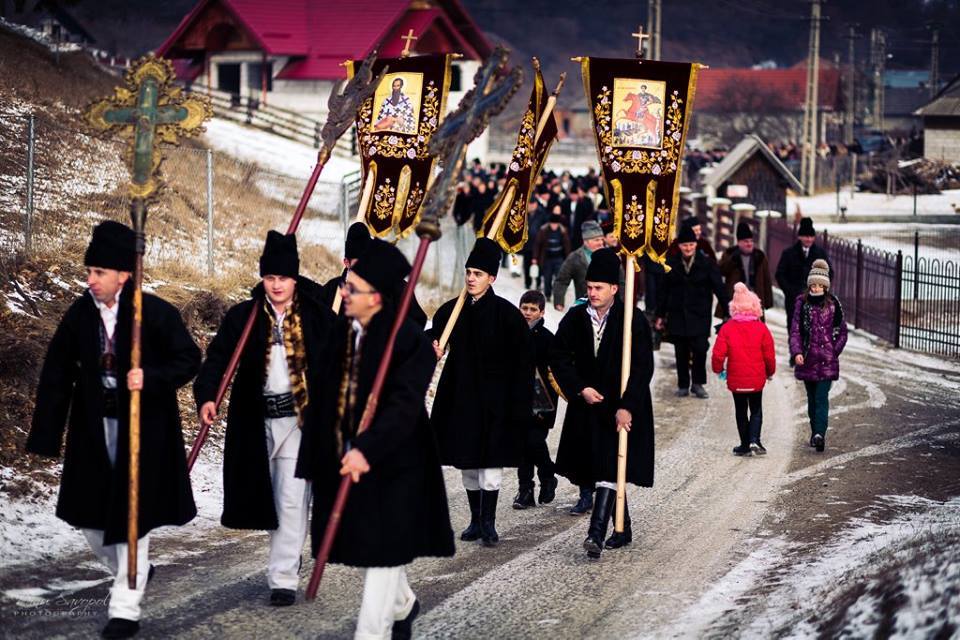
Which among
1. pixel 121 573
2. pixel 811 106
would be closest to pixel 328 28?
pixel 811 106

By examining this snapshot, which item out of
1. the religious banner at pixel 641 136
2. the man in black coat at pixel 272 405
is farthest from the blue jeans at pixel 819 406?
the man in black coat at pixel 272 405

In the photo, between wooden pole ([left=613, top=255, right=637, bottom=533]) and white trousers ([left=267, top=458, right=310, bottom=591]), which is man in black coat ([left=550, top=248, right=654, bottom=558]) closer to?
wooden pole ([left=613, top=255, right=637, bottom=533])

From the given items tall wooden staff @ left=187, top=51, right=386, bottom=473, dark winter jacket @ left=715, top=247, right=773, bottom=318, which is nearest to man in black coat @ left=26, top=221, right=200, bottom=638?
tall wooden staff @ left=187, top=51, right=386, bottom=473

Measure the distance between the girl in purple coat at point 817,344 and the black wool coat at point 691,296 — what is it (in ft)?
8.78

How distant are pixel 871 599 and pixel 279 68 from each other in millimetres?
48464

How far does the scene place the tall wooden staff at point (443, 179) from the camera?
278 inches

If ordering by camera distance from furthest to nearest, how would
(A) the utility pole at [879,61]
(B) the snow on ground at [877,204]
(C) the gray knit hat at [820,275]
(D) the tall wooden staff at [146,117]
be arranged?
(A) the utility pole at [879,61]
(B) the snow on ground at [877,204]
(C) the gray knit hat at [820,275]
(D) the tall wooden staff at [146,117]

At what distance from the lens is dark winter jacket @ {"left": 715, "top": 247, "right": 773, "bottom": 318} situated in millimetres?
17156

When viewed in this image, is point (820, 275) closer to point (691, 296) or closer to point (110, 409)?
point (691, 296)

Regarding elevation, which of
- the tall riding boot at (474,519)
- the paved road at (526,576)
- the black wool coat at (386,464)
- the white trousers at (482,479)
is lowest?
the paved road at (526,576)

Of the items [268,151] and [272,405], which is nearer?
[272,405]

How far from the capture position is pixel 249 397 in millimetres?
8484

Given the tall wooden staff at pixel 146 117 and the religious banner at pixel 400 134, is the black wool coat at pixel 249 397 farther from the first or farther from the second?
the religious banner at pixel 400 134

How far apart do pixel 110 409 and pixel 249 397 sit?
892 mm
